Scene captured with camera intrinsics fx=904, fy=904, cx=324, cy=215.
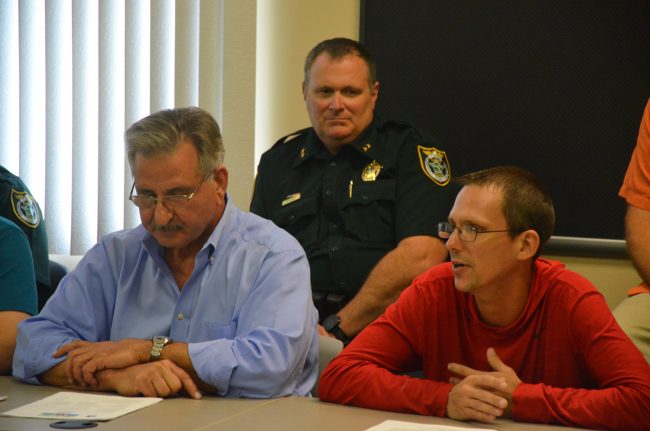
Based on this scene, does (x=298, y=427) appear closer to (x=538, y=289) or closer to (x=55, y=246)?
(x=538, y=289)

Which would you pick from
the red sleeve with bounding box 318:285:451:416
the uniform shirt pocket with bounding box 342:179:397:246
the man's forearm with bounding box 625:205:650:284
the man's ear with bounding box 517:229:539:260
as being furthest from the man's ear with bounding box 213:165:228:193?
the man's forearm with bounding box 625:205:650:284

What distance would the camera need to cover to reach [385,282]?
3139 mm

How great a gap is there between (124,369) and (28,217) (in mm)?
1339

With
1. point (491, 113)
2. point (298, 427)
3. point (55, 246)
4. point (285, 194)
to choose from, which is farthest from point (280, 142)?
point (298, 427)

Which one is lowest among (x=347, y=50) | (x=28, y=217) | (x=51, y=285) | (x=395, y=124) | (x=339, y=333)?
(x=339, y=333)

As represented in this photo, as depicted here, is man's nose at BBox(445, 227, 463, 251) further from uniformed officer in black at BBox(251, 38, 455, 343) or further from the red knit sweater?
uniformed officer in black at BBox(251, 38, 455, 343)

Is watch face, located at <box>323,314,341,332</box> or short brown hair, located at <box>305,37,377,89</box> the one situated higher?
short brown hair, located at <box>305,37,377,89</box>

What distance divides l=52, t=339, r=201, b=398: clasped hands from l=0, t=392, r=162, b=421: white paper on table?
1.5 inches

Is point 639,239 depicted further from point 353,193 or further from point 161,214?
point 161,214

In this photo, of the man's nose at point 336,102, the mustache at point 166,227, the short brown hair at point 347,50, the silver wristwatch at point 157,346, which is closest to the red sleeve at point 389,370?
the silver wristwatch at point 157,346

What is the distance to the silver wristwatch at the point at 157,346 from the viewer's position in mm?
2205

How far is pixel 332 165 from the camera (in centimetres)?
342

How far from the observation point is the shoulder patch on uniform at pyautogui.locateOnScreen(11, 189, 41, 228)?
3.32m

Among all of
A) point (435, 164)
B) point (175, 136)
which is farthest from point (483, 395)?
point (435, 164)
